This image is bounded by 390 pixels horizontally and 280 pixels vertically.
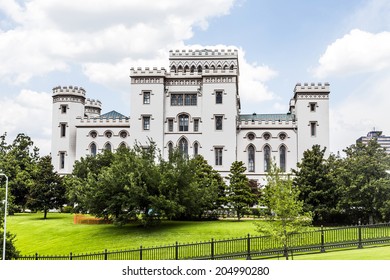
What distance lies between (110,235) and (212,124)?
23621 millimetres

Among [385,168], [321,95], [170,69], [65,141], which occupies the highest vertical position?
[170,69]

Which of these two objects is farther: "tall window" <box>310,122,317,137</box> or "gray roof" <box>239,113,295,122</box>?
"gray roof" <box>239,113,295,122</box>

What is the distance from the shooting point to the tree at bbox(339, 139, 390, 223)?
31453mm

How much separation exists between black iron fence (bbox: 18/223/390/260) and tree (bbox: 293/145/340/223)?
888 cm

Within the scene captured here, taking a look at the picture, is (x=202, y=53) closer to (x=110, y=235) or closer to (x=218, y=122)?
(x=218, y=122)

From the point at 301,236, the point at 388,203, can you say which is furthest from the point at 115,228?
the point at 388,203

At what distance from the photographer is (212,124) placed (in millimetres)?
53500

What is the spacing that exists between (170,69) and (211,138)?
12089 millimetres

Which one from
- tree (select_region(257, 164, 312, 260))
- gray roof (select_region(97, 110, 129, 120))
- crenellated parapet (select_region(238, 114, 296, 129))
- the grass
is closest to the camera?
tree (select_region(257, 164, 312, 260))

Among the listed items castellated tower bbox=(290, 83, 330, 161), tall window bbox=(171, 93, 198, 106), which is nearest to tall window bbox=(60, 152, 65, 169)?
tall window bbox=(171, 93, 198, 106)

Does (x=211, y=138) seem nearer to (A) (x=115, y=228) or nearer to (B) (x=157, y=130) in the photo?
(B) (x=157, y=130)

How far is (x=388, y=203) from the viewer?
30656mm

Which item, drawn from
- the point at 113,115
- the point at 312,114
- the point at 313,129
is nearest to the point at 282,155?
the point at 313,129

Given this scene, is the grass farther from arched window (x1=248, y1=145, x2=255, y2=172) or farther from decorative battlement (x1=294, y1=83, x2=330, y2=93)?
decorative battlement (x1=294, y1=83, x2=330, y2=93)
